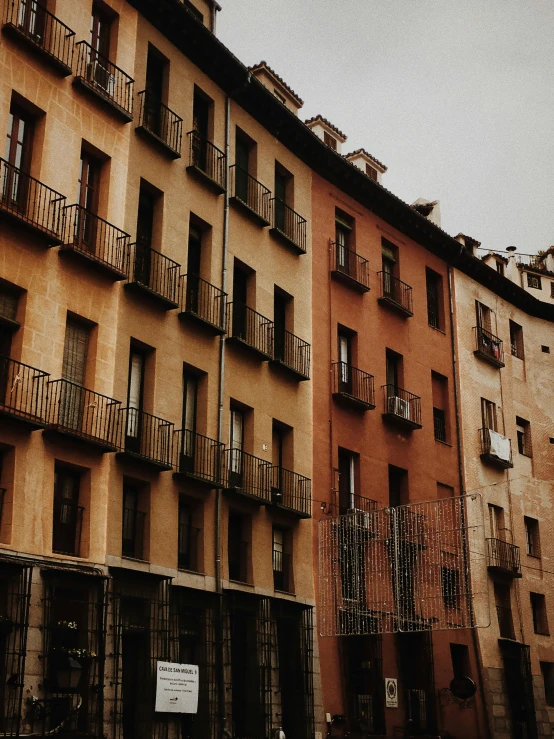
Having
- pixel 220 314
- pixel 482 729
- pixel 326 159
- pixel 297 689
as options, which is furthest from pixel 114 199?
pixel 482 729

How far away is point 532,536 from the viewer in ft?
134

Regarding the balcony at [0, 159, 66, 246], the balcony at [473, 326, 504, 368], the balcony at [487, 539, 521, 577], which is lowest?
the balcony at [487, 539, 521, 577]

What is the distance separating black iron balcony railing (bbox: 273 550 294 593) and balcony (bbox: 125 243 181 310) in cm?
762

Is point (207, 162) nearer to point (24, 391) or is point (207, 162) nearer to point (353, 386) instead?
point (353, 386)

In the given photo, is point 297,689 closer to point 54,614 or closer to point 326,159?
point 54,614

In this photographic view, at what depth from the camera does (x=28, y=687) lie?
779 inches

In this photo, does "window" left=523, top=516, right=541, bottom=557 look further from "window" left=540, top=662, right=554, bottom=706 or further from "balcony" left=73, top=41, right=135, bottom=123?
"balcony" left=73, top=41, right=135, bottom=123

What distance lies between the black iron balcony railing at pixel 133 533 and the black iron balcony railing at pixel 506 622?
17.5 m

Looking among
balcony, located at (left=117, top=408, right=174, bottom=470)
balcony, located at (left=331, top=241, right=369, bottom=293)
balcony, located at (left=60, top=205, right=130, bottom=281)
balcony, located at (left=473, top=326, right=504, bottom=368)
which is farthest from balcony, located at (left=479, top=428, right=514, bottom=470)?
balcony, located at (left=60, top=205, right=130, bottom=281)

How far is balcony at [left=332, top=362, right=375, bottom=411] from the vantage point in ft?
105

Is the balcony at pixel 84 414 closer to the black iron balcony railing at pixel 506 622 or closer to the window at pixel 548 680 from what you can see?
the black iron balcony railing at pixel 506 622

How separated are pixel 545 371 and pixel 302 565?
19513 millimetres

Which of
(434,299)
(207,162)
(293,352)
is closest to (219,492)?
(293,352)

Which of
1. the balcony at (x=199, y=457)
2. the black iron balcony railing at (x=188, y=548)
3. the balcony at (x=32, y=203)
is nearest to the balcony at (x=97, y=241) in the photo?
the balcony at (x=32, y=203)
